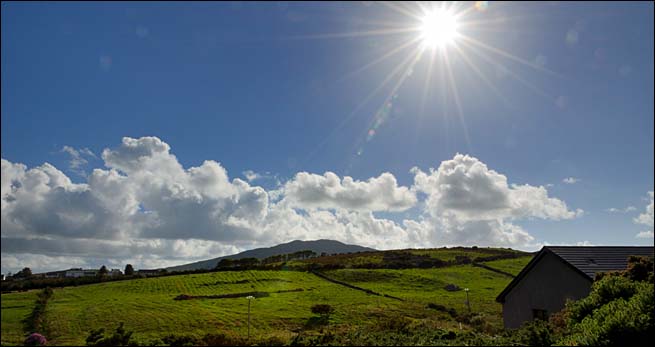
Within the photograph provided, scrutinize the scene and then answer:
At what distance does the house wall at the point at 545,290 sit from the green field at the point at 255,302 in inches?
317

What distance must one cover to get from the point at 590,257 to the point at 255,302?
52.7 m

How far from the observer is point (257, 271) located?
104 m

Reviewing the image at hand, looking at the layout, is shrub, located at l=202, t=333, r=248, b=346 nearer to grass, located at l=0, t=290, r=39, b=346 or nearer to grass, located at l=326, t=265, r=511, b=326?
grass, located at l=0, t=290, r=39, b=346

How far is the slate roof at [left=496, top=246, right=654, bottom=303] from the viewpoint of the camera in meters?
23.0

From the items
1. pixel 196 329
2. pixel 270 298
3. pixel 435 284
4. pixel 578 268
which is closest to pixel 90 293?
pixel 196 329

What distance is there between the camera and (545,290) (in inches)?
976

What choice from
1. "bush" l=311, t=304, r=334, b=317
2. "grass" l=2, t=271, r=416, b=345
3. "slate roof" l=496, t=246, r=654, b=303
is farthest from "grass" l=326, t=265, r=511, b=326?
"slate roof" l=496, t=246, r=654, b=303

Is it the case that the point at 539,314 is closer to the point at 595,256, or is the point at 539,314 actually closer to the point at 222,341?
the point at 595,256

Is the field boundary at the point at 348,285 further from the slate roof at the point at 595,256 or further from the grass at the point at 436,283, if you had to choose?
the slate roof at the point at 595,256

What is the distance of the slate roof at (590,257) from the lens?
907 inches

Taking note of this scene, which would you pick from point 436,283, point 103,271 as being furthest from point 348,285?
point 103,271

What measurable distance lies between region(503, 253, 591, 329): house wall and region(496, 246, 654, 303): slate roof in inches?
10.8

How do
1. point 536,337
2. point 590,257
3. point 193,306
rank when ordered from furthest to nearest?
point 193,306 < point 590,257 < point 536,337

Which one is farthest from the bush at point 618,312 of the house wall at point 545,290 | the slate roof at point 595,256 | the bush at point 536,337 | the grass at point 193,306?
the grass at point 193,306
